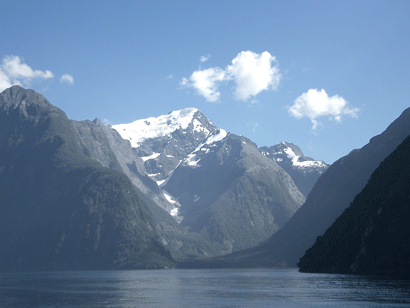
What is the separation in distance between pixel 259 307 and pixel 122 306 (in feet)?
95.5

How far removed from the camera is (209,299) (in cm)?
12162

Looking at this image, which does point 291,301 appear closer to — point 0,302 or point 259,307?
point 259,307

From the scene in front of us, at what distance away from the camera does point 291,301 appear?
11562cm

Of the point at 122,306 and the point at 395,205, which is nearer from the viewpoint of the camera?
the point at 122,306

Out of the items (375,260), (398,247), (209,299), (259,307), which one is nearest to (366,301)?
(259,307)

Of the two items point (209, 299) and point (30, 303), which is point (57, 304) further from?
point (209, 299)

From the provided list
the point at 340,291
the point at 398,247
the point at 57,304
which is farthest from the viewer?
the point at 398,247

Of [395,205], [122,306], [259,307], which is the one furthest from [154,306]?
[395,205]

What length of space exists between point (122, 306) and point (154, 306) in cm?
682

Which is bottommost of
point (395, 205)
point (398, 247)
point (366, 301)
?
point (366, 301)

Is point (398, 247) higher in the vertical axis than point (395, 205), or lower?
lower

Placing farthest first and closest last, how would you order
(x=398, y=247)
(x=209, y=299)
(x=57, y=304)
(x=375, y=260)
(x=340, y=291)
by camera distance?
(x=375, y=260) → (x=398, y=247) → (x=340, y=291) → (x=209, y=299) → (x=57, y=304)

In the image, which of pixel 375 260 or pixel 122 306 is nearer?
pixel 122 306

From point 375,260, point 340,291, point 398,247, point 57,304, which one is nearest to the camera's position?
point 57,304
